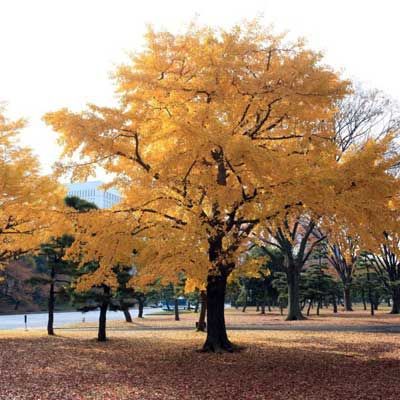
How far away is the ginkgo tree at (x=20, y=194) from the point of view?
1598cm

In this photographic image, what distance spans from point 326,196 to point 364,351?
5.94 metres

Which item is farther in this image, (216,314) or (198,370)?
(216,314)

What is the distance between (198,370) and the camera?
1061 cm

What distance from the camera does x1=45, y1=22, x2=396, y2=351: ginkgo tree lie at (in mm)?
10859

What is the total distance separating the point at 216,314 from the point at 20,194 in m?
8.13

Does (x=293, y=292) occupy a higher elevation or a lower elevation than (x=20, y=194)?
lower

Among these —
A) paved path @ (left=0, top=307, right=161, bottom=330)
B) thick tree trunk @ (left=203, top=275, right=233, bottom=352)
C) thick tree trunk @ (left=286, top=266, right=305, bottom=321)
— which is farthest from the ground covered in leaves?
paved path @ (left=0, top=307, right=161, bottom=330)

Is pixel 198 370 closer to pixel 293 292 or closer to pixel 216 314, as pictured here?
pixel 216 314

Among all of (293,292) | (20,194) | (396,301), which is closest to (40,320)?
(293,292)

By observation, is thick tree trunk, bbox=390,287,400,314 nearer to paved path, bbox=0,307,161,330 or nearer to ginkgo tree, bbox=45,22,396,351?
paved path, bbox=0,307,161,330

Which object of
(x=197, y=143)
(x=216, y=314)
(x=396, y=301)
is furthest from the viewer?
(x=396, y=301)

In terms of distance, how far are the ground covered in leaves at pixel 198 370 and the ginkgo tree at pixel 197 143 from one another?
2357 mm

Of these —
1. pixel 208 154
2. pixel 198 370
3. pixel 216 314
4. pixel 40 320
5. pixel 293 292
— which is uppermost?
pixel 208 154

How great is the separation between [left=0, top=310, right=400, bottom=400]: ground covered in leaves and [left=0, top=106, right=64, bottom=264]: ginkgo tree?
4.19 meters
